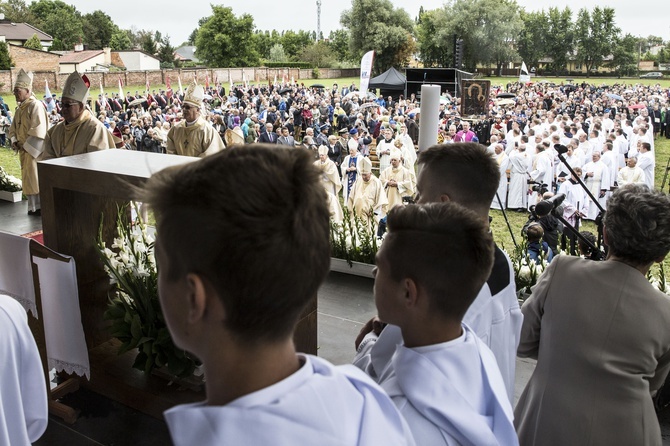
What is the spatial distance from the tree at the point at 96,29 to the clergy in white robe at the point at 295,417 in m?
85.3

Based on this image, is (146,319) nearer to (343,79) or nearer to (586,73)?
(343,79)

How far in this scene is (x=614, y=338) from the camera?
6.30ft

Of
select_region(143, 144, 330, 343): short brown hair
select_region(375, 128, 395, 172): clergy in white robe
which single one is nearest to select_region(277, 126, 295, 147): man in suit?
select_region(375, 128, 395, 172): clergy in white robe

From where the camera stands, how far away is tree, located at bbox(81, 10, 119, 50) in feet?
257

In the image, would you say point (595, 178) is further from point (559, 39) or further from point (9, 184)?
point (559, 39)

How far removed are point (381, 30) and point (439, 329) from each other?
5719 cm

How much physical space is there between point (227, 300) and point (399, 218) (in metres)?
0.68

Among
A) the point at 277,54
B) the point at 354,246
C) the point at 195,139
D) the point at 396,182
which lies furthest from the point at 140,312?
the point at 277,54

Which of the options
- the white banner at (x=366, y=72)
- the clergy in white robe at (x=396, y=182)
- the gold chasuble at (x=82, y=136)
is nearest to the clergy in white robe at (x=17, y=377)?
the gold chasuble at (x=82, y=136)

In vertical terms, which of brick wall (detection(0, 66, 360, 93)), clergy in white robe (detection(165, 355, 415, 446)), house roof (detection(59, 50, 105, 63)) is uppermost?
house roof (detection(59, 50, 105, 63))

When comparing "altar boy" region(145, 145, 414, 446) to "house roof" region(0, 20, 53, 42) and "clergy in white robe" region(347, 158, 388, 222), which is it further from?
"house roof" region(0, 20, 53, 42)

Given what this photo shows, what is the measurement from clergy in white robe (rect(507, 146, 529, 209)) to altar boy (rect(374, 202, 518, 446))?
13820 millimetres

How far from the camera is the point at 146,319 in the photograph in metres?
3.31

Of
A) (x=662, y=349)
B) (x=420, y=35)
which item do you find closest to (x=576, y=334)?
(x=662, y=349)
